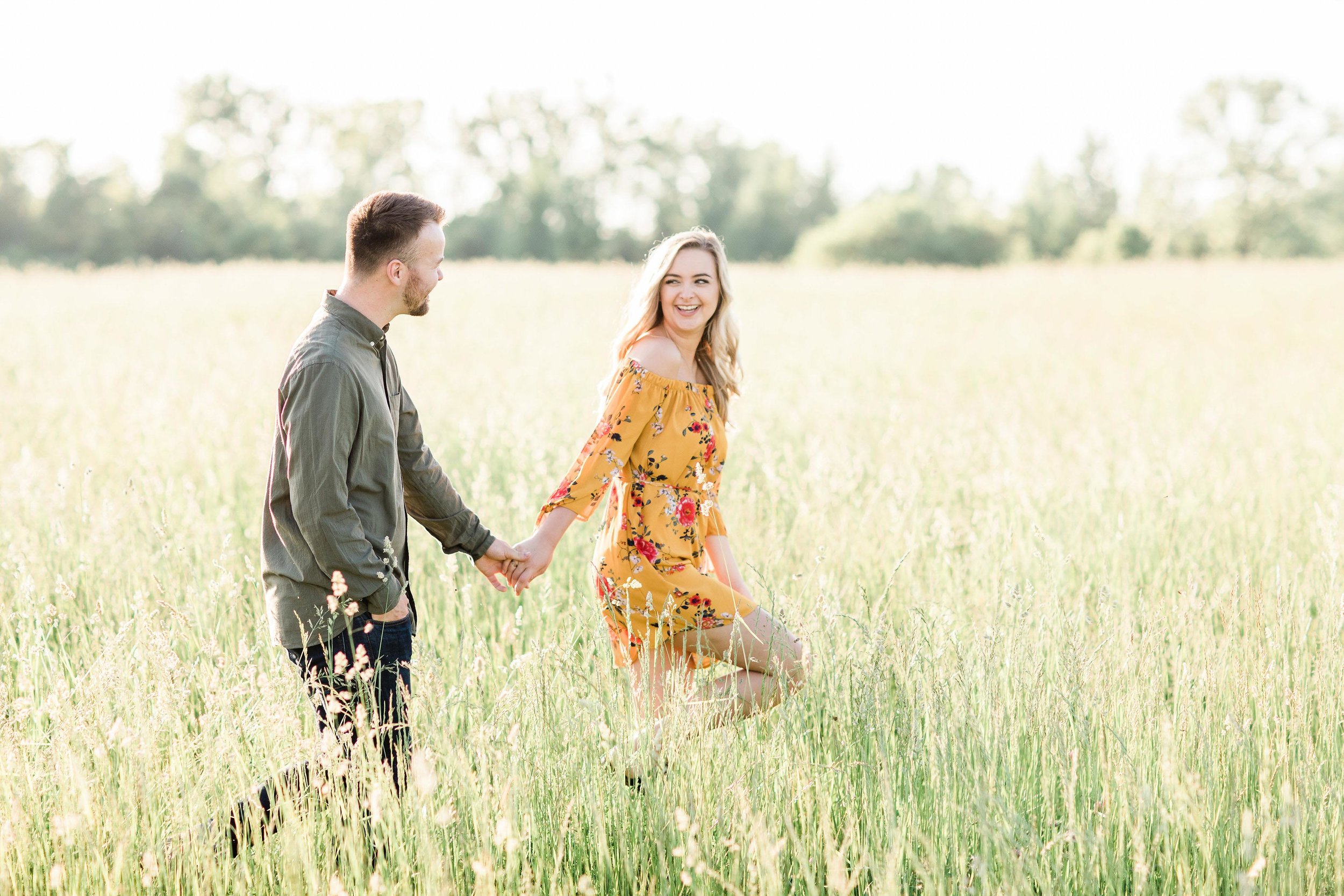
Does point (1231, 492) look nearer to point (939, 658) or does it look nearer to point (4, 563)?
point (939, 658)

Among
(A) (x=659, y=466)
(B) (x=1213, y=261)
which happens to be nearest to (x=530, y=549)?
(A) (x=659, y=466)

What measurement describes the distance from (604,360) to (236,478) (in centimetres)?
682

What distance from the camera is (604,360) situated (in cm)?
1260

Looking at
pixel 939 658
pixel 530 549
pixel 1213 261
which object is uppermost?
pixel 1213 261

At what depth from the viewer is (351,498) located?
2.84 meters

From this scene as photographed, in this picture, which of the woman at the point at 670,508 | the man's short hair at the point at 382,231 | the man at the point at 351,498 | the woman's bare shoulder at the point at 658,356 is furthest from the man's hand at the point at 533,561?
the man's short hair at the point at 382,231

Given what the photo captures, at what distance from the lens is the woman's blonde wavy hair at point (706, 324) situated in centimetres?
359

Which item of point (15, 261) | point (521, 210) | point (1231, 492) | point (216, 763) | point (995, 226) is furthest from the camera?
point (995, 226)

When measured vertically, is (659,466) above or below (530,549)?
above

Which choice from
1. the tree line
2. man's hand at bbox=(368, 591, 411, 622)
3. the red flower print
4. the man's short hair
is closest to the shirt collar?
the man's short hair

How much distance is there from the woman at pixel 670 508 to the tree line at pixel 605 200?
156 feet

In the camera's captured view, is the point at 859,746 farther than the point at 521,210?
No

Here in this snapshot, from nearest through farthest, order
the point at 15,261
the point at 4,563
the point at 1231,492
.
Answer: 1. the point at 4,563
2. the point at 1231,492
3. the point at 15,261

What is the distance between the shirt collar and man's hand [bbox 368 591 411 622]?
717 mm
